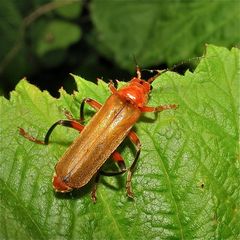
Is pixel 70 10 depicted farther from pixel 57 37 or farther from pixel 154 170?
pixel 154 170

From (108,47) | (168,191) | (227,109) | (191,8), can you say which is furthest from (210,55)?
(108,47)

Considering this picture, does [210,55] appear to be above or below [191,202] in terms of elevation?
above

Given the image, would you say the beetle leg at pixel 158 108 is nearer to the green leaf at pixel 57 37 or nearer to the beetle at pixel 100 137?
the beetle at pixel 100 137

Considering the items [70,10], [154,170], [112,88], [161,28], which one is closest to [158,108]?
[112,88]

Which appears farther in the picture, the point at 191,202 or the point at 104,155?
the point at 104,155

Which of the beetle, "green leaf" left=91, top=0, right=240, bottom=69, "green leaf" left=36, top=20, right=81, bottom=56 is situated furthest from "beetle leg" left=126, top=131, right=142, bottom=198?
"green leaf" left=36, top=20, right=81, bottom=56

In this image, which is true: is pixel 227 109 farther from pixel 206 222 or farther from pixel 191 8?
pixel 191 8

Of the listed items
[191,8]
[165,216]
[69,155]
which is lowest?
[165,216]

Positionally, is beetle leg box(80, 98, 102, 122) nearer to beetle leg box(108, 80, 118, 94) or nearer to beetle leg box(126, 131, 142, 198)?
beetle leg box(108, 80, 118, 94)
